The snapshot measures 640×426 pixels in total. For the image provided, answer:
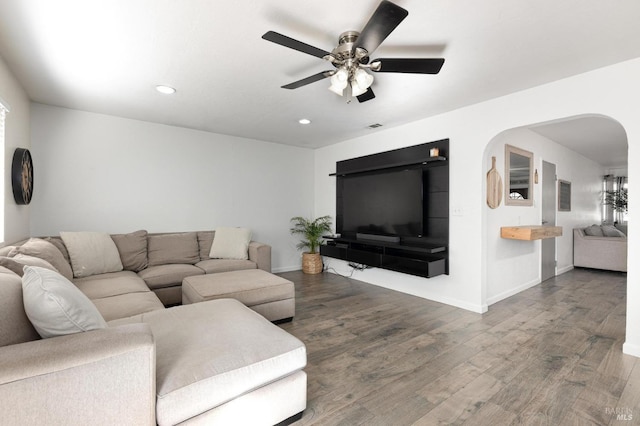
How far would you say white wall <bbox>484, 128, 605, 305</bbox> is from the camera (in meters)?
3.68

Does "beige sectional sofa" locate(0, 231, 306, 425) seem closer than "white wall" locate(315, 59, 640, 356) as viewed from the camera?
Yes

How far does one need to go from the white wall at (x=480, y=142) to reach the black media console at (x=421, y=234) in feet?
0.35

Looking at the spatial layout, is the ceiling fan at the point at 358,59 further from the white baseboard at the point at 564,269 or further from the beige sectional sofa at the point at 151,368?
the white baseboard at the point at 564,269

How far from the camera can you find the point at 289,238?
18.0 ft

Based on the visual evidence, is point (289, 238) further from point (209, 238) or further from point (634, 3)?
point (634, 3)

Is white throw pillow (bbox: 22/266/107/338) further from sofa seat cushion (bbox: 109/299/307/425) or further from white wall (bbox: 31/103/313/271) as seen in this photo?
white wall (bbox: 31/103/313/271)

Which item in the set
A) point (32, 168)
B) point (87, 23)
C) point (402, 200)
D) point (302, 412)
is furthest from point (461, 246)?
point (32, 168)

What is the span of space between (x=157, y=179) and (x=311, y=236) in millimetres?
Result: 2644

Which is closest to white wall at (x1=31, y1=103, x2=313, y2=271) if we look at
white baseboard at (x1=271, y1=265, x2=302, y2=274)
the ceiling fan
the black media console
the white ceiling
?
white baseboard at (x1=271, y1=265, x2=302, y2=274)

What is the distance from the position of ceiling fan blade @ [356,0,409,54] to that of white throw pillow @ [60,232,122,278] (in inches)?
133

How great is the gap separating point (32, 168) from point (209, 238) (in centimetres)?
209

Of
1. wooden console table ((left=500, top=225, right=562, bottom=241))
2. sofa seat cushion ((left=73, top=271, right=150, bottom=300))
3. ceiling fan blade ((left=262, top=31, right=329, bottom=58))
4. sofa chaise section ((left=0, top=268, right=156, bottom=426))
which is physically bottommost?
sofa seat cushion ((left=73, top=271, right=150, bottom=300))

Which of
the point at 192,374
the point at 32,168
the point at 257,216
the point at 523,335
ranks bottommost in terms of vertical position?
the point at 523,335

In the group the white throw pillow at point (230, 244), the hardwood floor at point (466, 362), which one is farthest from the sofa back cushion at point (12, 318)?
the white throw pillow at point (230, 244)
